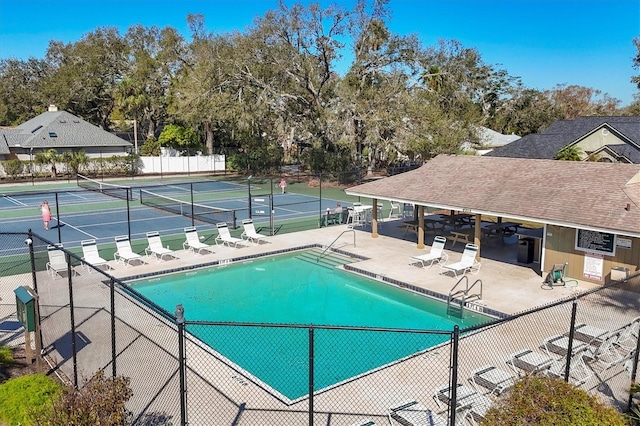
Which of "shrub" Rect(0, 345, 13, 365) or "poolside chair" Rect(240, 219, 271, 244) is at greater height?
"poolside chair" Rect(240, 219, 271, 244)

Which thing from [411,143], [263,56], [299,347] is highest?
[263,56]

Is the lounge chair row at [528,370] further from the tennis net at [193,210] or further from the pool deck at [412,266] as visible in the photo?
the tennis net at [193,210]

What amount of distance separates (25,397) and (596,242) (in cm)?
1564

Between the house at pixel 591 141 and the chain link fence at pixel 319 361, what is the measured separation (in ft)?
73.5

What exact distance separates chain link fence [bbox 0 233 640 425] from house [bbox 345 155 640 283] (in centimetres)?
172

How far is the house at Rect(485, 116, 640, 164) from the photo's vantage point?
113ft

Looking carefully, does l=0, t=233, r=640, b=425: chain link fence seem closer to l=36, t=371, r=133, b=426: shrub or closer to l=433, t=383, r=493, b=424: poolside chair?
l=433, t=383, r=493, b=424: poolside chair

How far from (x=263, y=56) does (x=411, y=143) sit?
14.2 meters

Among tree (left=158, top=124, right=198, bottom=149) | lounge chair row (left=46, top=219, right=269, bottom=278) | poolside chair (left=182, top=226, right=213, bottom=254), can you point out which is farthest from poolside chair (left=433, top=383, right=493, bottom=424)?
tree (left=158, top=124, right=198, bottom=149)

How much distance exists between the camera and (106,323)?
12805mm

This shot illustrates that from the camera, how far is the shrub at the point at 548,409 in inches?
227

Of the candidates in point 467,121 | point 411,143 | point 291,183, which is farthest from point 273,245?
point 467,121

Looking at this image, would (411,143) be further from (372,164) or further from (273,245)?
(273,245)

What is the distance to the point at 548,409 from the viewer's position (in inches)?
231
